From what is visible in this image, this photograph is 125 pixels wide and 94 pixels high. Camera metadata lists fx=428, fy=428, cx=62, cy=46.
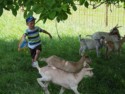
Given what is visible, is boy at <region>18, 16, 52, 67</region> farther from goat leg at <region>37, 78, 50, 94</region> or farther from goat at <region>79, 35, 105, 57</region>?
goat at <region>79, 35, 105, 57</region>

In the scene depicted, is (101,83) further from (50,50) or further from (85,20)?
(85,20)

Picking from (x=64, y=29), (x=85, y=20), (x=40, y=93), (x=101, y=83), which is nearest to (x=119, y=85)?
(x=101, y=83)

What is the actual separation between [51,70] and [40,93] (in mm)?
551

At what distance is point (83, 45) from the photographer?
10.0 meters

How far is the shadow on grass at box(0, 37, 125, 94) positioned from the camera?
768 cm

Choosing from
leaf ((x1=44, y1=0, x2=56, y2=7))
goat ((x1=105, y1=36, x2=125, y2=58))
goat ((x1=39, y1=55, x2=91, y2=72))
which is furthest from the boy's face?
leaf ((x1=44, y1=0, x2=56, y2=7))

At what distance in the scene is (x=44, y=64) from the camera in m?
9.01

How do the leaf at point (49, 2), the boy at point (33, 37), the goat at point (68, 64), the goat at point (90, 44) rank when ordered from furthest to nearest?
the goat at point (90, 44), the boy at point (33, 37), the goat at point (68, 64), the leaf at point (49, 2)

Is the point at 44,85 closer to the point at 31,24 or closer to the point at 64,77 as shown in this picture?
the point at 64,77

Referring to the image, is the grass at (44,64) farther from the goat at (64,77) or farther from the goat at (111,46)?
the goat at (64,77)

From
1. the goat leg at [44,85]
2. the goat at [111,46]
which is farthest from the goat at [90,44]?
the goat leg at [44,85]

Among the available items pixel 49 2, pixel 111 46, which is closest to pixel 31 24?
pixel 111 46

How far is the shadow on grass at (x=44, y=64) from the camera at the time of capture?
302 inches

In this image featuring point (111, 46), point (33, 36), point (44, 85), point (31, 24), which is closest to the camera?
point (44, 85)
